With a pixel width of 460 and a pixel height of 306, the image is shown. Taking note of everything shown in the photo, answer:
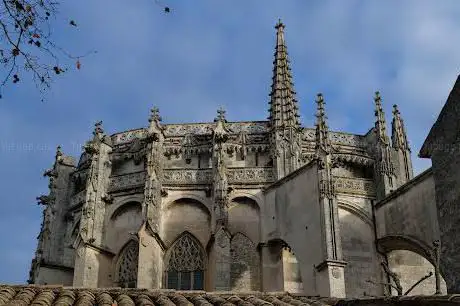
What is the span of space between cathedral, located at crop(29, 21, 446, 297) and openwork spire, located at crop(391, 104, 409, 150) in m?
0.07

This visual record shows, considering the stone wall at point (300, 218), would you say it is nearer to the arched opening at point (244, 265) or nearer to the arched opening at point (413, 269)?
the arched opening at point (244, 265)

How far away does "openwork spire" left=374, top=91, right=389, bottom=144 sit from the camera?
30.6 m

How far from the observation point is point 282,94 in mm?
31969

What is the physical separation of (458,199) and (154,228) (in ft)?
56.7

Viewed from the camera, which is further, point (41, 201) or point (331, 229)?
point (41, 201)

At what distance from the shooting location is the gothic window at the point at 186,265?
27.3 m

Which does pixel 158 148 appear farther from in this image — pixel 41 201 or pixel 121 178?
pixel 41 201

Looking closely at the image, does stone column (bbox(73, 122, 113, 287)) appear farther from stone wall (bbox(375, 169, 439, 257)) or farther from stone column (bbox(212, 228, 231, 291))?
stone wall (bbox(375, 169, 439, 257))

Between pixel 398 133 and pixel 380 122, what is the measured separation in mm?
1187

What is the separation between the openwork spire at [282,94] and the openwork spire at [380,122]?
3.91m

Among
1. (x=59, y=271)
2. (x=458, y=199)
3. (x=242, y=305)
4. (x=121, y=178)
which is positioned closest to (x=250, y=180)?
(x=121, y=178)

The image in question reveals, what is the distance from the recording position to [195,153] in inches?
1230

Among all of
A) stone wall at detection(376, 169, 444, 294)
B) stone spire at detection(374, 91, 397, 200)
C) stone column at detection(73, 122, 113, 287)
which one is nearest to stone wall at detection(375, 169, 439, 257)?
stone wall at detection(376, 169, 444, 294)

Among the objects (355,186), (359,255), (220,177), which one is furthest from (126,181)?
(359,255)
